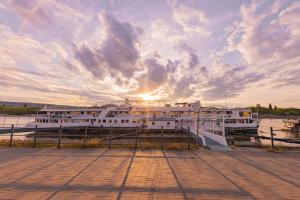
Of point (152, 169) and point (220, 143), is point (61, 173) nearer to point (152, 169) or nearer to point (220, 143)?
point (152, 169)

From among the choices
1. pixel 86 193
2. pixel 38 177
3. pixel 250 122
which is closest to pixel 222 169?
pixel 86 193

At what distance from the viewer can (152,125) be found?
1864 inches

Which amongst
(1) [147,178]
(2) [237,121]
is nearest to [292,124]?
(2) [237,121]

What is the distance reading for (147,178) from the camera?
7066 mm

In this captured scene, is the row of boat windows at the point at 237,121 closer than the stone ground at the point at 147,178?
No

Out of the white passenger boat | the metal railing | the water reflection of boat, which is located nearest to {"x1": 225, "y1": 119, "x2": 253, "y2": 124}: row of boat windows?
the white passenger boat

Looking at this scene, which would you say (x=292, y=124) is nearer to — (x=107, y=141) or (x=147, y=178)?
(x=107, y=141)

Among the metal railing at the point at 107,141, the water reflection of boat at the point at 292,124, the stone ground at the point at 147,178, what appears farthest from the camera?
the water reflection of boat at the point at 292,124

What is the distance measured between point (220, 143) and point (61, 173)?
1202 centimetres

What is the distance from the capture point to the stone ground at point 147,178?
5656 millimetres

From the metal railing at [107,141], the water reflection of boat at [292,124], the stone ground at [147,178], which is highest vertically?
the water reflection of boat at [292,124]

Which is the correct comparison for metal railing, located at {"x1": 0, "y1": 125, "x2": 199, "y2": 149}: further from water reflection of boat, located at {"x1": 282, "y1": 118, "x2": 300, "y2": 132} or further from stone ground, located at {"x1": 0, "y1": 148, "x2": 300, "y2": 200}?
water reflection of boat, located at {"x1": 282, "y1": 118, "x2": 300, "y2": 132}

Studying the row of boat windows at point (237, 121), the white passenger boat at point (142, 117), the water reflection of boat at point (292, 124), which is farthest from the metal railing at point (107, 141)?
the water reflection of boat at point (292, 124)

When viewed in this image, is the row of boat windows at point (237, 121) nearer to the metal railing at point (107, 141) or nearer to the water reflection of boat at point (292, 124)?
the metal railing at point (107, 141)
